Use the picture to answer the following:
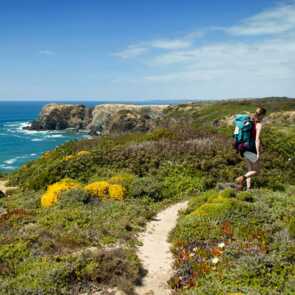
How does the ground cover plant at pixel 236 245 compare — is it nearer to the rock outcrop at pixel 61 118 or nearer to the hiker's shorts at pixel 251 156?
the hiker's shorts at pixel 251 156

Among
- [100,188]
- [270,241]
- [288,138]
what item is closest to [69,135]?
[288,138]

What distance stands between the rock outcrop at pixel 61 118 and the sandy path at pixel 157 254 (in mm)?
116152

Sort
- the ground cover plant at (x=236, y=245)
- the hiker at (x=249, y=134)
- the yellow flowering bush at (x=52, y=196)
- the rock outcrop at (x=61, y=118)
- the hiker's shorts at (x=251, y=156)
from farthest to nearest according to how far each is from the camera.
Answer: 1. the rock outcrop at (x=61, y=118)
2. the yellow flowering bush at (x=52, y=196)
3. the hiker's shorts at (x=251, y=156)
4. the hiker at (x=249, y=134)
5. the ground cover plant at (x=236, y=245)

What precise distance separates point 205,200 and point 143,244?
170 inches

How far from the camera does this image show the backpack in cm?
1401

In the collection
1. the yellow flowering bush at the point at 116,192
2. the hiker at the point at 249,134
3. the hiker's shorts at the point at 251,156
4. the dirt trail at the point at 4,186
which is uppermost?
the hiker at the point at 249,134

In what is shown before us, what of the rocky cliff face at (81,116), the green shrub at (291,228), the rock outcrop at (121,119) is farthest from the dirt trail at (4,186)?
the rocky cliff face at (81,116)

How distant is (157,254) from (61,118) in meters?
122

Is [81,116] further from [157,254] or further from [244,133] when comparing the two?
[157,254]

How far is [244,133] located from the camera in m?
14.1

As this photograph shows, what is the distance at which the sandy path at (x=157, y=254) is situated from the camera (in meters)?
9.27

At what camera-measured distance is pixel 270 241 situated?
11.1 m

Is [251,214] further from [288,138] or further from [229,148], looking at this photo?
[288,138]

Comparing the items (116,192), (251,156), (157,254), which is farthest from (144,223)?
(251,156)
